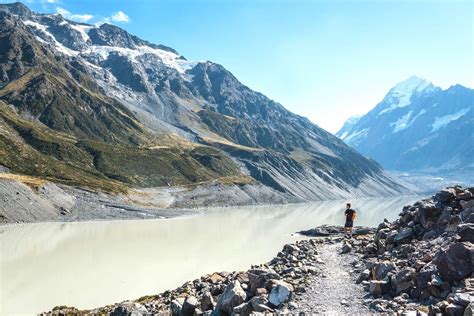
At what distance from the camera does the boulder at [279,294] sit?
645 inches

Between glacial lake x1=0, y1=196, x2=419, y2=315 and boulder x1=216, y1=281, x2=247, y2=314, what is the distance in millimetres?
18893

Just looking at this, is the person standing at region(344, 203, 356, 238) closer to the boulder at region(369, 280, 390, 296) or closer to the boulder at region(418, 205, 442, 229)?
the boulder at region(418, 205, 442, 229)

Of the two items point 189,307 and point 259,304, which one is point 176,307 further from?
point 259,304

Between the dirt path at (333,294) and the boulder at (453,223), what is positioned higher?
the boulder at (453,223)

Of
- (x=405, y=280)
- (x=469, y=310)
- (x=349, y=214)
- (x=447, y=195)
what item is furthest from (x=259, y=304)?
(x=349, y=214)

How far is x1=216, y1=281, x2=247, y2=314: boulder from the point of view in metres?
16.8

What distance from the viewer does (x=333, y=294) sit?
58.3 ft

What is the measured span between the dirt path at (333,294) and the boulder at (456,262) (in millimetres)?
2995

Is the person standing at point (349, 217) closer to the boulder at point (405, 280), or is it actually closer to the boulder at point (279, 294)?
the boulder at point (405, 280)

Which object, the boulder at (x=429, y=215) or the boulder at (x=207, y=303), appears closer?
the boulder at (x=207, y=303)

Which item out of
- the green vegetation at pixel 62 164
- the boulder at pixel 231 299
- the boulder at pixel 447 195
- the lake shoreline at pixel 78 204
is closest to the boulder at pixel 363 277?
→ the boulder at pixel 231 299

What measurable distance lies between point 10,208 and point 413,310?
10032 cm

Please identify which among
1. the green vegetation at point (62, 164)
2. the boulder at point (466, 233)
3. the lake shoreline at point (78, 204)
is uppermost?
the boulder at point (466, 233)

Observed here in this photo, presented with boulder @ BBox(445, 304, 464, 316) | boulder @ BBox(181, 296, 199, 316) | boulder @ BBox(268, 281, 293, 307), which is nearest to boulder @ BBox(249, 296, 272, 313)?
boulder @ BBox(268, 281, 293, 307)
